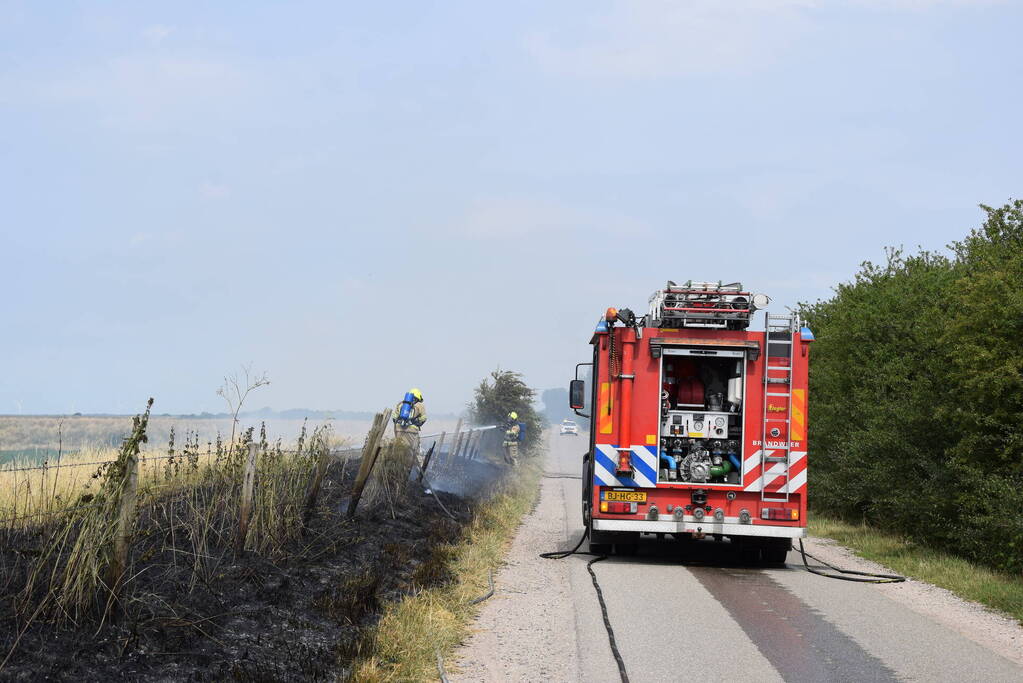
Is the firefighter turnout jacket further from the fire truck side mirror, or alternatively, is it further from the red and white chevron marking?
the red and white chevron marking

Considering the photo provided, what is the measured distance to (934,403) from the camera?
16.5 meters

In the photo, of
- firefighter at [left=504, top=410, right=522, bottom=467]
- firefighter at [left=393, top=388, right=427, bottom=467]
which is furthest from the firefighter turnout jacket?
firefighter at [left=504, top=410, right=522, bottom=467]

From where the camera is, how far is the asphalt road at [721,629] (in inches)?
313

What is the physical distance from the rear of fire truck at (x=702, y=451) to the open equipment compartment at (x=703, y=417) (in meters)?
0.03

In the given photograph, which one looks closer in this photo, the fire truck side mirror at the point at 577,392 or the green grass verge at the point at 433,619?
the green grass verge at the point at 433,619

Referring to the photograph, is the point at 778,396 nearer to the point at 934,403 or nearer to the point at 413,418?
the point at 934,403

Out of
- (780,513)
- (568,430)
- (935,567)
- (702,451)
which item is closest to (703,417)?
(702,451)

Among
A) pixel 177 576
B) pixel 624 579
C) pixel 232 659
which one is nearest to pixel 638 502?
pixel 624 579

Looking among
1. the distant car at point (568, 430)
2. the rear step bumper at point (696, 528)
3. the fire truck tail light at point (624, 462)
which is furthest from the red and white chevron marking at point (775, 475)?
the distant car at point (568, 430)

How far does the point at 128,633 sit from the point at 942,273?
56.7 feet

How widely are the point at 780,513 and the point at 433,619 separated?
6175mm

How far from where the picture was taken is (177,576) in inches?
332

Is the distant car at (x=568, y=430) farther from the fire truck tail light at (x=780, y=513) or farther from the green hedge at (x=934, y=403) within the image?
the fire truck tail light at (x=780, y=513)

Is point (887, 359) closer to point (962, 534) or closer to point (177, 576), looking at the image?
point (962, 534)
